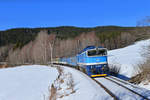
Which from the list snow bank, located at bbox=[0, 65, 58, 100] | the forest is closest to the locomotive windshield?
snow bank, located at bbox=[0, 65, 58, 100]

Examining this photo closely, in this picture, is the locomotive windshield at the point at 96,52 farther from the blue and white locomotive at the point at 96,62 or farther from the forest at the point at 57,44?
the forest at the point at 57,44

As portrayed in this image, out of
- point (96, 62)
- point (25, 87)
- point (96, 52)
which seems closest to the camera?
Result: point (96, 62)

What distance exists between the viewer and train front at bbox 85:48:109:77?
15.3 metres

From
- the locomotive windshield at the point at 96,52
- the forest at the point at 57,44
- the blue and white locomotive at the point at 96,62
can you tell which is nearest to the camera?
the blue and white locomotive at the point at 96,62

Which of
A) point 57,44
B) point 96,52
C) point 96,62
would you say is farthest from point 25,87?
point 57,44

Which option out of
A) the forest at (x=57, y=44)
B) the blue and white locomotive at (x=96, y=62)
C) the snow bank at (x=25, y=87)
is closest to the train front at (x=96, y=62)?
the blue and white locomotive at (x=96, y=62)

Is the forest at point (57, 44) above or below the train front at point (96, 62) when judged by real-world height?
above

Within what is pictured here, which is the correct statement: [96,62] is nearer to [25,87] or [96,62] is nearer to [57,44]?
[25,87]

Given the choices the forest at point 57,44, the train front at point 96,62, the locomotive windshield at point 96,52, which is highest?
the forest at point 57,44

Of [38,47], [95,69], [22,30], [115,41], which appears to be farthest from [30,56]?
[22,30]

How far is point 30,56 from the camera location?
275 ft

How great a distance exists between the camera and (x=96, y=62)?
50.9 feet

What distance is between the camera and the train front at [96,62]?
15.3 meters

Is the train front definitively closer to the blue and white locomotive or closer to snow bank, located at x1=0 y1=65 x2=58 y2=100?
the blue and white locomotive
